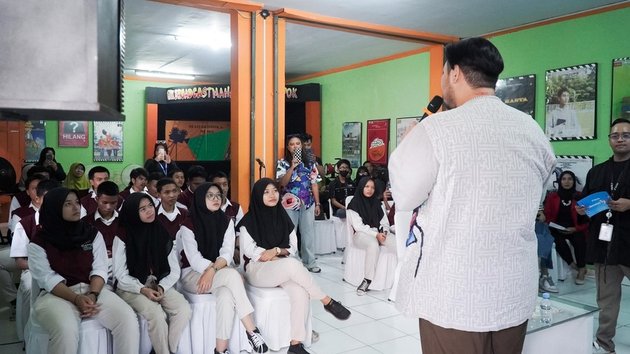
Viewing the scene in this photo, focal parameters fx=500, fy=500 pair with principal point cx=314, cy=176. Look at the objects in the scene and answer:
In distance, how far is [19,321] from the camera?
3.43 meters

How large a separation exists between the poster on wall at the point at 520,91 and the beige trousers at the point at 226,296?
15.0ft

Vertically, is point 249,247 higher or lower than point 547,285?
higher

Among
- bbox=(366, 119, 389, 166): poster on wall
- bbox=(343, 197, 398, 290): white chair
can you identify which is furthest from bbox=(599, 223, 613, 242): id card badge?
bbox=(366, 119, 389, 166): poster on wall

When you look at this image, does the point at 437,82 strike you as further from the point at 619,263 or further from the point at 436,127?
the point at 436,127

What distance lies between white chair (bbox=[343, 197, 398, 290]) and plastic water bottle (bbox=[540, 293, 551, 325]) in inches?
81.1

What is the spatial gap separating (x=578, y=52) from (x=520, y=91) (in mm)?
822

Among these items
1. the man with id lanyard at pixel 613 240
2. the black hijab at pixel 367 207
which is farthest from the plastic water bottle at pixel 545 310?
the black hijab at pixel 367 207

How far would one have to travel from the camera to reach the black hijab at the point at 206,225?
138 inches

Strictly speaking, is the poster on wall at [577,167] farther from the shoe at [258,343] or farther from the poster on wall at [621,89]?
the shoe at [258,343]

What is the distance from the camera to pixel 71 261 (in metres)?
2.89

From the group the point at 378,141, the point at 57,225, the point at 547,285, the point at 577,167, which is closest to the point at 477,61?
the point at 57,225

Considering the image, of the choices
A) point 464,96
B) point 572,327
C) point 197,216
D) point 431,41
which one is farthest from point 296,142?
point 464,96

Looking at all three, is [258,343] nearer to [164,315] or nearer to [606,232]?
[164,315]

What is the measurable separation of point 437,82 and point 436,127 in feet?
20.4
